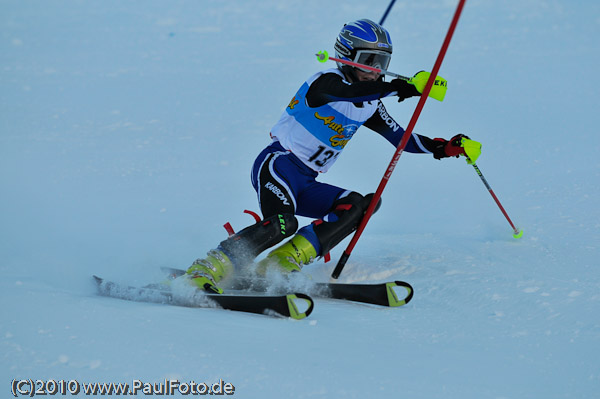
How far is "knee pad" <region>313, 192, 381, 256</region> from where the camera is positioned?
3.55 meters

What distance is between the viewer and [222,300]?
306 cm

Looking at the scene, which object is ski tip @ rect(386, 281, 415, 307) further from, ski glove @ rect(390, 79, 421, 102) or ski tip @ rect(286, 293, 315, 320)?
ski glove @ rect(390, 79, 421, 102)

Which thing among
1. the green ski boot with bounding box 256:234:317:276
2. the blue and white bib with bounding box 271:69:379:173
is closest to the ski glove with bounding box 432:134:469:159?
the blue and white bib with bounding box 271:69:379:173

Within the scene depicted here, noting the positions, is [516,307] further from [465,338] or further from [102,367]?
[102,367]

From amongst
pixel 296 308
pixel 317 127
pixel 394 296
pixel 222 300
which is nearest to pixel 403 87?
pixel 317 127

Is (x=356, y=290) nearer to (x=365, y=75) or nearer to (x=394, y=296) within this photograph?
(x=394, y=296)

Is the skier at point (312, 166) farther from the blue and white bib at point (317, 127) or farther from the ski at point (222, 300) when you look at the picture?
the ski at point (222, 300)

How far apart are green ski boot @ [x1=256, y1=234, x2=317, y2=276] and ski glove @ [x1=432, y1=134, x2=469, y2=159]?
3.41 feet

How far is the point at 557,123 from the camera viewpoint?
23.8 feet

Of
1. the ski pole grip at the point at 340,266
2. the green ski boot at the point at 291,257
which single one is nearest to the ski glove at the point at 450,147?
the ski pole grip at the point at 340,266

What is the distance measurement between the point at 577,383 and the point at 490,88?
671cm

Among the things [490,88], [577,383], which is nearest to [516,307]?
[577,383]

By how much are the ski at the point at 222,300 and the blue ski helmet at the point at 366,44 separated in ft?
4.27

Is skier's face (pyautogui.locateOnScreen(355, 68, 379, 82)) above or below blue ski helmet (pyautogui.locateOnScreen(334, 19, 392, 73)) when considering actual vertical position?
below
